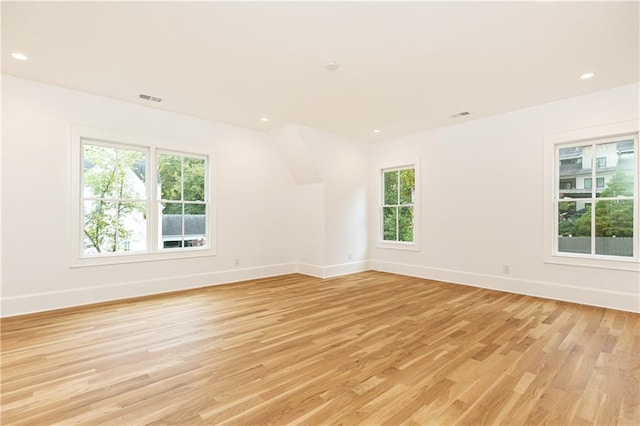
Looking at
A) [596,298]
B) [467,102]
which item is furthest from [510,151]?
[596,298]

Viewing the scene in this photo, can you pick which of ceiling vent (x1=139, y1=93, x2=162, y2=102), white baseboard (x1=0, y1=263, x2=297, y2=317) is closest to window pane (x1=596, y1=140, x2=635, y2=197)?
white baseboard (x1=0, y1=263, x2=297, y2=317)

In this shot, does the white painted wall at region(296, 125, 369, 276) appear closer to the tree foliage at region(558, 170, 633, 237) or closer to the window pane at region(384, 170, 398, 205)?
the window pane at region(384, 170, 398, 205)

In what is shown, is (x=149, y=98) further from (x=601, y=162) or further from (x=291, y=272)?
(x=601, y=162)

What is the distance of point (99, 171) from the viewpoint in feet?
13.8

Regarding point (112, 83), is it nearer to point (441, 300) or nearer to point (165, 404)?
point (165, 404)

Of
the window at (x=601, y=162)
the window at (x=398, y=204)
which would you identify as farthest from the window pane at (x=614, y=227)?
the window at (x=398, y=204)

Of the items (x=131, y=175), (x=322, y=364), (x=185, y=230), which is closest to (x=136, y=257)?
(x=185, y=230)

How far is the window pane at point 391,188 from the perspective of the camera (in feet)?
20.8

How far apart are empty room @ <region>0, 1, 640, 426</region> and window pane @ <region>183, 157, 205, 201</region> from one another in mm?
26

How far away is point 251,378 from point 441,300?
2948 mm

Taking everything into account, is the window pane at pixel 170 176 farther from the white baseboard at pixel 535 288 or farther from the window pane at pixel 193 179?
the white baseboard at pixel 535 288

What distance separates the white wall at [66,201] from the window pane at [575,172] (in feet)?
16.1

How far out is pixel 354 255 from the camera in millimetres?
6281

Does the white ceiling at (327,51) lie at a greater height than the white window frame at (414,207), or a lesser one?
greater
